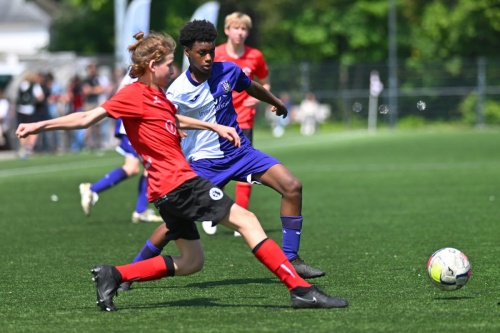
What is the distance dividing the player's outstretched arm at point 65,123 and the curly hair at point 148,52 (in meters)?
0.40

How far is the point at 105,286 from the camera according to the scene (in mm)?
6820

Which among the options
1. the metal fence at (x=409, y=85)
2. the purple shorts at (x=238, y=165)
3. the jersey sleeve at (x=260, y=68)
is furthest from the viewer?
the metal fence at (x=409, y=85)

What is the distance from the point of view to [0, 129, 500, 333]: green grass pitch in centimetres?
651

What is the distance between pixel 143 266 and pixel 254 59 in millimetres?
4669

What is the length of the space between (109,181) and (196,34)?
5.86 metres

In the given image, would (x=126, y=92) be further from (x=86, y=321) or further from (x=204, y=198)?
(x=86, y=321)

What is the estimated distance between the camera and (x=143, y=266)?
7.04 m

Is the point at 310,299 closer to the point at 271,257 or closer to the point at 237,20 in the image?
the point at 271,257

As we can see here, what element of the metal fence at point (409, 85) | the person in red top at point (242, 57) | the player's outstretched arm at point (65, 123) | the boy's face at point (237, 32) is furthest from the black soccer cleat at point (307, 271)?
the metal fence at point (409, 85)

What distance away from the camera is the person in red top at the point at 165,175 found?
666 centimetres

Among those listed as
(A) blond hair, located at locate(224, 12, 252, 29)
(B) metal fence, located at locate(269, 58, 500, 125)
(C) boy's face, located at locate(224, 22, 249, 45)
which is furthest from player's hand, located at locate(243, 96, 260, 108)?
(B) metal fence, located at locate(269, 58, 500, 125)

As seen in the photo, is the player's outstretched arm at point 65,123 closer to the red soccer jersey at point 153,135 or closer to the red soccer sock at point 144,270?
the red soccer jersey at point 153,135

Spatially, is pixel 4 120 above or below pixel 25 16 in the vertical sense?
below

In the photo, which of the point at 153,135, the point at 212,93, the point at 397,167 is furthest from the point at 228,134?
the point at 397,167
